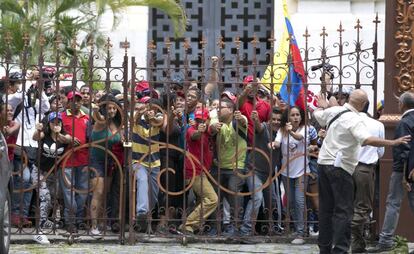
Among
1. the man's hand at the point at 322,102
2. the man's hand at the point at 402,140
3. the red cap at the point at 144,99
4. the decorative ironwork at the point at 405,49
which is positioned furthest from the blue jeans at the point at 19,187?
the man's hand at the point at 402,140

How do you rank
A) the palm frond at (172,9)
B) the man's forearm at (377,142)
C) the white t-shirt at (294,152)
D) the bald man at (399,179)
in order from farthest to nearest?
1. the palm frond at (172,9)
2. the white t-shirt at (294,152)
3. the bald man at (399,179)
4. the man's forearm at (377,142)

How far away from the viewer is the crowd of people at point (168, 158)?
55.5ft

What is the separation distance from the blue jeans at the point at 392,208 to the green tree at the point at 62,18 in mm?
9688

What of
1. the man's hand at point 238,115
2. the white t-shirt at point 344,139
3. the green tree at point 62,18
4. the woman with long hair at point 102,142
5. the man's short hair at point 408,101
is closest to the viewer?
the white t-shirt at point 344,139

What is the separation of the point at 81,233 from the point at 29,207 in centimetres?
77

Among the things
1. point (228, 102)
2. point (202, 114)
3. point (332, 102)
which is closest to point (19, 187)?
point (202, 114)

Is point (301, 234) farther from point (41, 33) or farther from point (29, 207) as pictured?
point (41, 33)

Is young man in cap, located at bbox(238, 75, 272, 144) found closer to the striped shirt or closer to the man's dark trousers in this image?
the striped shirt

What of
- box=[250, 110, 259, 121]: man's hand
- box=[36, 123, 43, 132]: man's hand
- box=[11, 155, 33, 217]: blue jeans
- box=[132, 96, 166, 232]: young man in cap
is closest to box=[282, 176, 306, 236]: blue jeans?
box=[250, 110, 259, 121]: man's hand

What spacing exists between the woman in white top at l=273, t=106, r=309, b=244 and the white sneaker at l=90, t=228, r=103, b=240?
236cm

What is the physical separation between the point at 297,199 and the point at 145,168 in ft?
6.28

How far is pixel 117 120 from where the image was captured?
1708cm

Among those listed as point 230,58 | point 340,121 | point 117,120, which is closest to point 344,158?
point 340,121

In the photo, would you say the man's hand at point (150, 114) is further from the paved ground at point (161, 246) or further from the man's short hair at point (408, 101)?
the man's short hair at point (408, 101)
